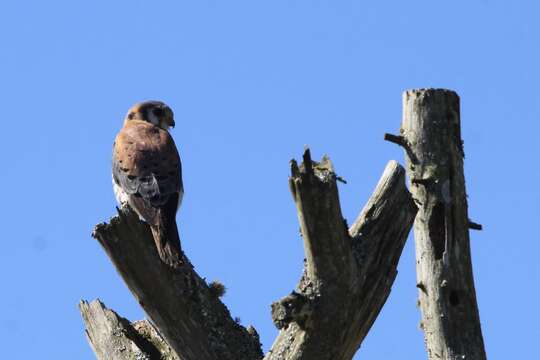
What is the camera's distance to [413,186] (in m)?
6.43

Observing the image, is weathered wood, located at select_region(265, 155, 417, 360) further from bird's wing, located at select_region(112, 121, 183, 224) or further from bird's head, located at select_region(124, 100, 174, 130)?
bird's head, located at select_region(124, 100, 174, 130)

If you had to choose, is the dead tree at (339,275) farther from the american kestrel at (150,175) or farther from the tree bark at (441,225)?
the american kestrel at (150,175)

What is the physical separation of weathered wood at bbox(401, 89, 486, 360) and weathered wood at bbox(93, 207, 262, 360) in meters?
1.06

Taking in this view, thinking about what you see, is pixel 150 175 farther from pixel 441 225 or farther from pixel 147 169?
pixel 441 225

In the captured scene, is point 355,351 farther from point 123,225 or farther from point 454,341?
point 123,225

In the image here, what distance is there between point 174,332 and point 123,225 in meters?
0.70

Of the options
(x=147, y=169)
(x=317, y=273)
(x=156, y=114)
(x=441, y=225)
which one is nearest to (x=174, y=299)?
(x=317, y=273)

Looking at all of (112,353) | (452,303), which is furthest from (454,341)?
(112,353)

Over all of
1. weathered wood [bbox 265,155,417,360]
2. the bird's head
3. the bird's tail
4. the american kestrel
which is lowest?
weathered wood [bbox 265,155,417,360]

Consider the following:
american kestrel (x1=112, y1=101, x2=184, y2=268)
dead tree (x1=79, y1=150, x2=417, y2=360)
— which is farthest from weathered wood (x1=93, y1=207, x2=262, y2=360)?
american kestrel (x1=112, y1=101, x2=184, y2=268)

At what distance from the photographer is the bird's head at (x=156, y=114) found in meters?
10.1

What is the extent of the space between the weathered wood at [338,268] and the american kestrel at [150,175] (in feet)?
5.20

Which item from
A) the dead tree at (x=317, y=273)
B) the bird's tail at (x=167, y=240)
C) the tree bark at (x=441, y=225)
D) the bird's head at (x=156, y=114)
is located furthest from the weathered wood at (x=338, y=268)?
the bird's head at (x=156, y=114)

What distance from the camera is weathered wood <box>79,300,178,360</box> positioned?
6539 millimetres
